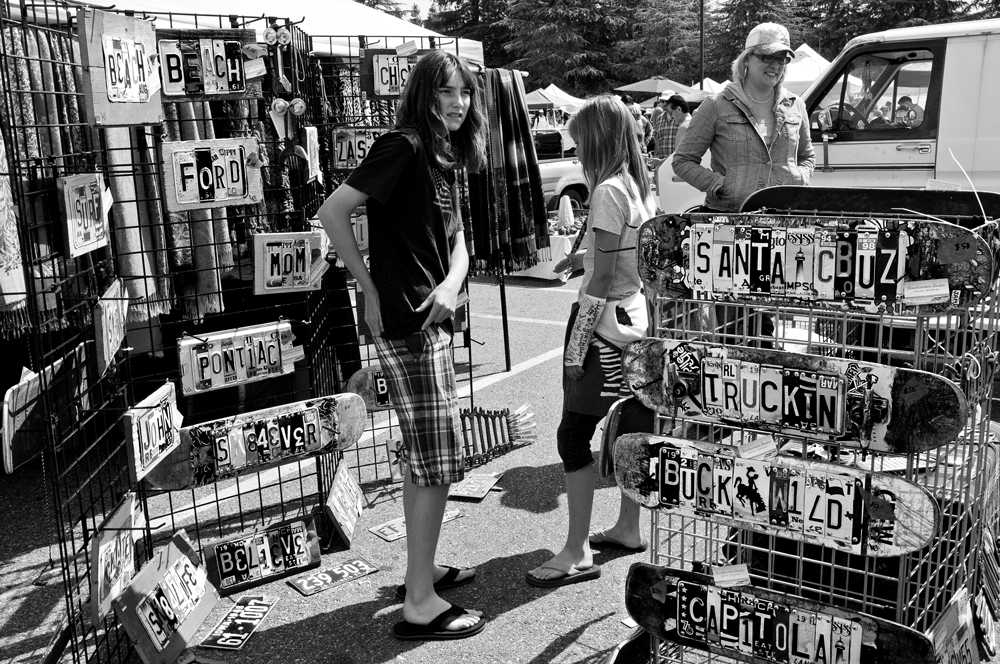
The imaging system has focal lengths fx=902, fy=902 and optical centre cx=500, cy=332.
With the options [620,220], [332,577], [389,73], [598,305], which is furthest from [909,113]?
[332,577]

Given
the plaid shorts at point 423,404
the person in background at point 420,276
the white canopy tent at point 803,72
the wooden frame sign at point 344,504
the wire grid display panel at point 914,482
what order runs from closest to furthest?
1. the wire grid display panel at point 914,482
2. the person in background at point 420,276
3. the plaid shorts at point 423,404
4. the wooden frame sign at point 344,504
5. the white canopy tent at point 803,72

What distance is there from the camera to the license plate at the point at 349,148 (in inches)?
185

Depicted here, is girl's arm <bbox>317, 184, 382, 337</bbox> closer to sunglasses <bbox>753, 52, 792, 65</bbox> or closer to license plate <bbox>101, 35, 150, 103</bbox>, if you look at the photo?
license plate <bbox>101, 35, 150, 103</bbox>

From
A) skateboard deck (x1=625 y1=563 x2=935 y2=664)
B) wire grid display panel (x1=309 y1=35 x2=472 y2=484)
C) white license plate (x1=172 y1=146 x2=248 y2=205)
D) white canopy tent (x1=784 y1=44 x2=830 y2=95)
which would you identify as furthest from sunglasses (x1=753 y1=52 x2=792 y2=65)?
white canopy tent (x1=784 y1=44 x2=830 y2=95)

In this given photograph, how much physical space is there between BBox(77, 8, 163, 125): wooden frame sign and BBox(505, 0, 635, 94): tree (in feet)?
150

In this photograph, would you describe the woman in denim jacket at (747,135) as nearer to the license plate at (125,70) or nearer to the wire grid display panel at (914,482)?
the wire grid display panel at (914,482)

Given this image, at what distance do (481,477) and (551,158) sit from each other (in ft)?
41.6

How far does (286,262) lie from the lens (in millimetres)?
3779

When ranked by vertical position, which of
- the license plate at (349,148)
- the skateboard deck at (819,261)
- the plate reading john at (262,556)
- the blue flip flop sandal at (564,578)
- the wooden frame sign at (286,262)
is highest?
the license plate at (349,148)

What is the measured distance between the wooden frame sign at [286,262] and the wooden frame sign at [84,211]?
0.73 meters

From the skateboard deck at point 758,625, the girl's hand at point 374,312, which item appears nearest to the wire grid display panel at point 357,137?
the girl's hand at point 374,312

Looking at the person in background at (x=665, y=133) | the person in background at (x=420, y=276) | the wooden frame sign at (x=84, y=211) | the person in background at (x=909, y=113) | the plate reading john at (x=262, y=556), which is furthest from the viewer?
the person in background at (x=665, y=133)

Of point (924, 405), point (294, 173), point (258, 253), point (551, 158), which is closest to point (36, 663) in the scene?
point (258, 253)

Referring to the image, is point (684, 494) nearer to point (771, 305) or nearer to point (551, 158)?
point (771, 305)
